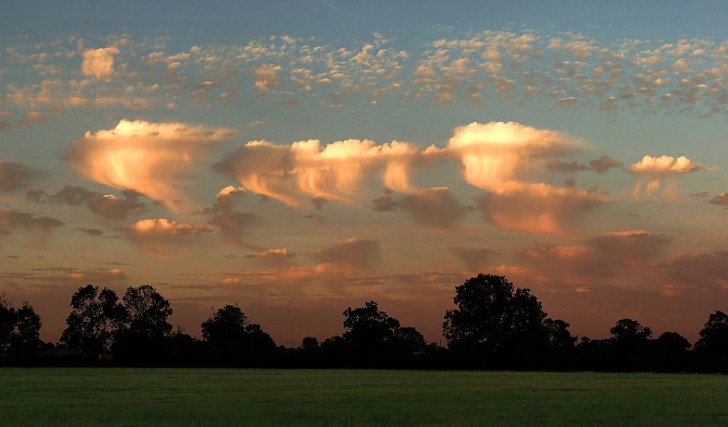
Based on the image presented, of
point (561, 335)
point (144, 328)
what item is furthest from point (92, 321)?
point (561, 335)

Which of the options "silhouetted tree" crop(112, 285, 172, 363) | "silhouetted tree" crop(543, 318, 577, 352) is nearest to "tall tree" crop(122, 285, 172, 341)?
"silhouetted tree" crop(112, 285, 172, 363)

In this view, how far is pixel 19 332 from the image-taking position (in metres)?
147

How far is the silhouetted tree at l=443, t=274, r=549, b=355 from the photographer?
5664 inches

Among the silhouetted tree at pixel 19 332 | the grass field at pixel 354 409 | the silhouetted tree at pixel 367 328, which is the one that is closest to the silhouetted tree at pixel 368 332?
the silhouetted tree at pixel 367 328

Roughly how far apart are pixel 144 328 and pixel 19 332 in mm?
20868

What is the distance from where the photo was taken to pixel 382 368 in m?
110

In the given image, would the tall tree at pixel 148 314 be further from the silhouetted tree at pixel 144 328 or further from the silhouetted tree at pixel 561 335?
the silhouetted tree at pixel 561 335

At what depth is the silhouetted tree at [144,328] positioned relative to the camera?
143 meters

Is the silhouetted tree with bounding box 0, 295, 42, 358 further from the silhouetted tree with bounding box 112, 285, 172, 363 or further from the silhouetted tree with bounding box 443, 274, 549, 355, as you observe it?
the silhouetted tree with bounding box 443, 274, 549, 355

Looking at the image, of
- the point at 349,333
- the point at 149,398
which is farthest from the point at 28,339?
the point at 149,398

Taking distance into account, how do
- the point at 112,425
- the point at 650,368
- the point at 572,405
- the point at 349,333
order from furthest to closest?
the point at 349,333
the point at 650,368
the point at 572,405
the point at 112,425

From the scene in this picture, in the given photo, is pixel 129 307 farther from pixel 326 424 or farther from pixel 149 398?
pixel 326 424

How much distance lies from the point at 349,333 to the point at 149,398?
422 ft

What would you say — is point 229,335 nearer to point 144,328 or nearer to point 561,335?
→ point 144,328
